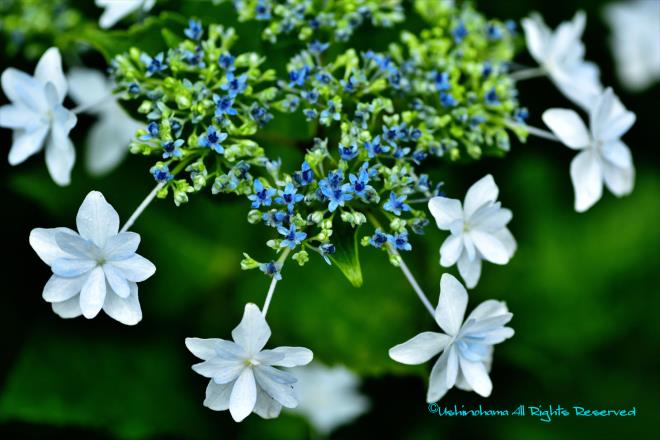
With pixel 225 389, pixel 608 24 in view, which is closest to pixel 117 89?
pixel 225 389

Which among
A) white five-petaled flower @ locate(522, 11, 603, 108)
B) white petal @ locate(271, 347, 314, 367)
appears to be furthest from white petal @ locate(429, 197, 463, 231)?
white five-petaled flower @ locate(522, 11, 603, 108)

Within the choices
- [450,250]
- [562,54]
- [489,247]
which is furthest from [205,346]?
[562,54]

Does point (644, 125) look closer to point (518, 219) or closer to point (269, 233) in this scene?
point (518, 219)

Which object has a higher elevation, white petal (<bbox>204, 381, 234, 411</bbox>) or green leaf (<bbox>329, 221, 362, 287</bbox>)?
green leaf (<bbox>329, 221, 362, 287</bbox>)

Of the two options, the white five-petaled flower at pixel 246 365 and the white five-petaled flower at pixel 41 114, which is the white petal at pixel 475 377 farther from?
the white five-petaled flower at pixel 41 114

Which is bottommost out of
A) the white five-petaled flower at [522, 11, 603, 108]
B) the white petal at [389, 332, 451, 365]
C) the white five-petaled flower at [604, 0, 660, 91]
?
the white petal at [389, 332, 451, 365]

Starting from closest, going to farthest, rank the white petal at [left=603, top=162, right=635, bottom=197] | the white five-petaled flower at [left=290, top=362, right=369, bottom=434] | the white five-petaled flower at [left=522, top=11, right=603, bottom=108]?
the white petal at [left=603, top=162, right=635, bottom=197], the white five-petaled flower at [left=522, top=11, right=603, bottom=108], the white five-petaled flower at [left=290, top=362, right=369, bottom=434]

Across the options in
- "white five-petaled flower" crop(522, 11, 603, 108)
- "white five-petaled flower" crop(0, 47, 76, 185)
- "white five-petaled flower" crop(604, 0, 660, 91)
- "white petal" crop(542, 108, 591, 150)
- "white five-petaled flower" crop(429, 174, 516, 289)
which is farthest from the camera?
"white five-petaled flower" crop(604, 0, 660, 91)

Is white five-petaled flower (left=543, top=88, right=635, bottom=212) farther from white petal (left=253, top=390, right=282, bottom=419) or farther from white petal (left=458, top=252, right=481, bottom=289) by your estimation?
white petal (left=253, top=390, right=282, bottom=419)
